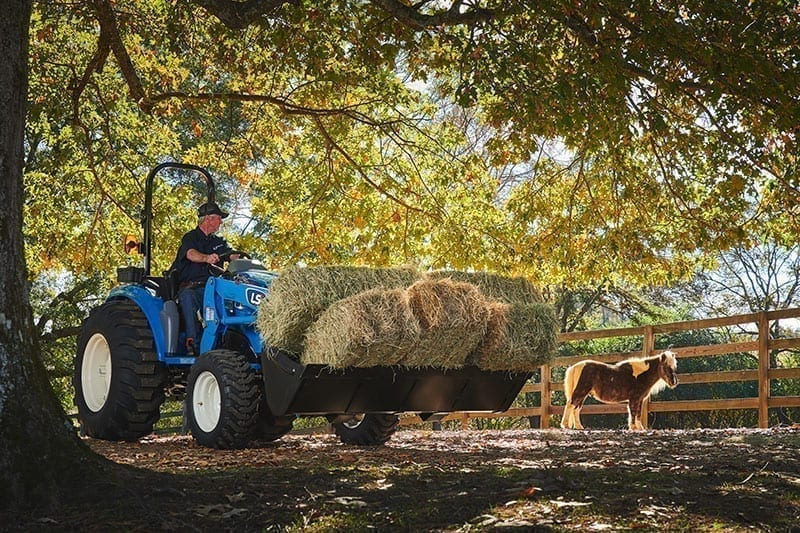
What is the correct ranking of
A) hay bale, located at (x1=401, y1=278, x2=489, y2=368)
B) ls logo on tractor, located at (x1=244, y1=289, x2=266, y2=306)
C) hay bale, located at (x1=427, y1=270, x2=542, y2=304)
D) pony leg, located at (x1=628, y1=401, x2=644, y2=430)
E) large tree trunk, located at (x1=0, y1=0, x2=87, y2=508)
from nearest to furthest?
1. large tree trunk, located at (x1=0, y1=0, x2=87, y2=508)
2. hay bale, located at (x1=401, y1=278, x2=489, y2=368)
3. hay bale, located at (x1=427, y1=270, x2=542, y2=304)
4. ls logo on tractor, located at (x1=244, y1=289, x2=266, y2=306)
5. pony leg, located at (x1=628, y1=401, x2=644, y2=430)

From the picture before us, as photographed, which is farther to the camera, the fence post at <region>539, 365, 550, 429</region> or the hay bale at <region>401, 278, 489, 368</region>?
the fence post at <region>539, 365, 550, 429</region>

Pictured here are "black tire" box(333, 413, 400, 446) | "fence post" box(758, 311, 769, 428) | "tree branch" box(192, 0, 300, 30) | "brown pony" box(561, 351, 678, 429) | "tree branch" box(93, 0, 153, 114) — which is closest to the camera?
"tree branch" box(192, 0, 300, 30)

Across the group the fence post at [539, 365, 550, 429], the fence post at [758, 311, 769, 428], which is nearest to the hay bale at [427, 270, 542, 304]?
the fence post at [758, 311, 769, 428]

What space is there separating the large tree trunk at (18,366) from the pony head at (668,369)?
31.0 ft

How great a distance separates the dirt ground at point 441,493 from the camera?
15.3ft

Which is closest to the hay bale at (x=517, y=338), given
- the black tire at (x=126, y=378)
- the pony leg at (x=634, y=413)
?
the black tire at (x=126, y=378)

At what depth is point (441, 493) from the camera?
5.42 m

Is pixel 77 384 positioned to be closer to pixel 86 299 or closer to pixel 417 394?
pixel 417 394

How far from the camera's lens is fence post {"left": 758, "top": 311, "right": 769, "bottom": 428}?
504 inches

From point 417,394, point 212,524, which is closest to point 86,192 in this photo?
point 417,394

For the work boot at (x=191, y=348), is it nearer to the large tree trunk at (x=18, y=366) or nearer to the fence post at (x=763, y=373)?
the large tree trunk at (x=18, y=366)

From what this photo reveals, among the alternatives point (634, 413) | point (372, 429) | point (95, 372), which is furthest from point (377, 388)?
point (634, 413)

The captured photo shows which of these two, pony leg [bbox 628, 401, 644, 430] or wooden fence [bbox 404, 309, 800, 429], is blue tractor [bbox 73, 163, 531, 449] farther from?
pony leg [bbox 628, 401, 644, 430]

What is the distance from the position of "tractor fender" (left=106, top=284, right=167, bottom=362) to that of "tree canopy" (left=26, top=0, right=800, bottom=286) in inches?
102
